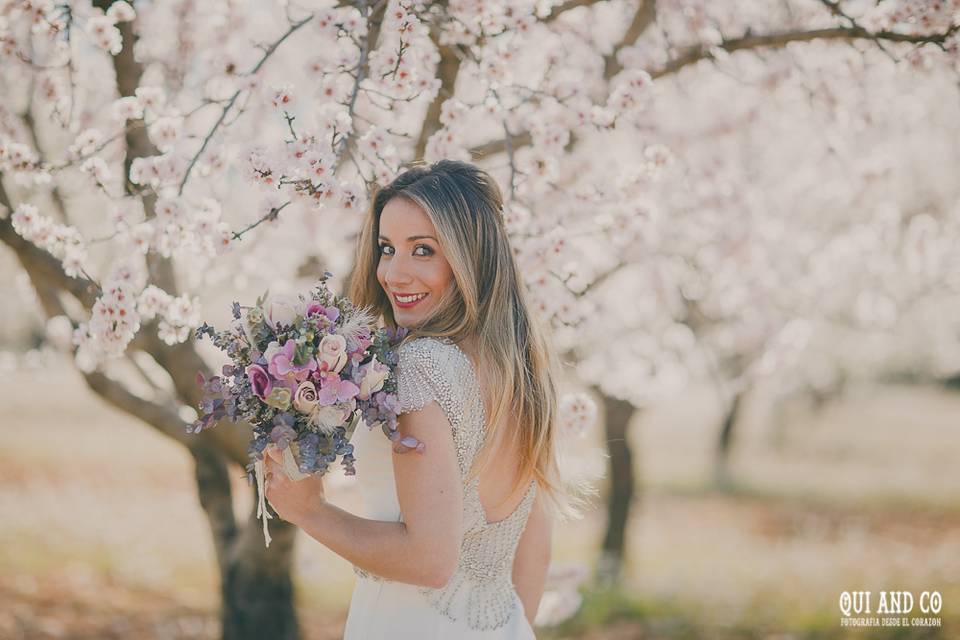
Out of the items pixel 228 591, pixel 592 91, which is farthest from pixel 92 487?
pixel 592 91

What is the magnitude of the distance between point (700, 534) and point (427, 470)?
10.6m

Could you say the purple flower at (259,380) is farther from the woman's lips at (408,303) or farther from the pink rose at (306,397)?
the woman's lips at (408,303)

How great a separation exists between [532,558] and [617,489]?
16.9 feet

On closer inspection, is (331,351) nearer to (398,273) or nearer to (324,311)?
(324,311)

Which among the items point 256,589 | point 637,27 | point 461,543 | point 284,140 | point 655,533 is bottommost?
point 256,589

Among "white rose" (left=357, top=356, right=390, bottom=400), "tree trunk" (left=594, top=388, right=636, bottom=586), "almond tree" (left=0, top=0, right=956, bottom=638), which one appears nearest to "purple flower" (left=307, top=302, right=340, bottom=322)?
"white rose" (left=357, top=356, right=390, bottom=400)

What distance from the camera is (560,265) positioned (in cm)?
305

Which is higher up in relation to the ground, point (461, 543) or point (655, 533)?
point (461, 543)

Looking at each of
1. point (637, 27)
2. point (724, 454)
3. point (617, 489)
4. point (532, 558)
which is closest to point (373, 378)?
point (532, 558)

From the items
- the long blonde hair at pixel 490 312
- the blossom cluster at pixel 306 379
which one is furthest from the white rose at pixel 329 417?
the long blonde hair at pixel 490 312

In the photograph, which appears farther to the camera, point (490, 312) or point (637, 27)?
point (637, 27)

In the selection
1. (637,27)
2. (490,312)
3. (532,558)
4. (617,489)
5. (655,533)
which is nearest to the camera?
(490,312)

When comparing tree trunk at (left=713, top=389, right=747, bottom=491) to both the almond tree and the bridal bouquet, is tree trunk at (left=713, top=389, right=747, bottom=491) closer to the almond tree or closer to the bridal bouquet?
the almond tree

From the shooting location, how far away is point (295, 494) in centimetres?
179
